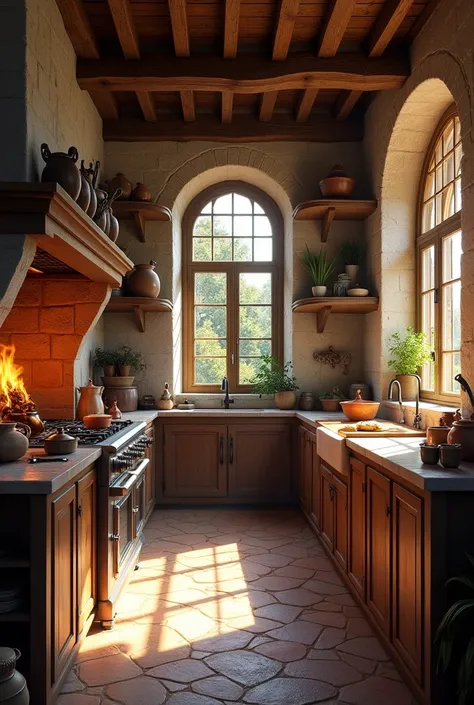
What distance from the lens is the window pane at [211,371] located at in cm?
582

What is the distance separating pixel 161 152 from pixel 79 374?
2.27m

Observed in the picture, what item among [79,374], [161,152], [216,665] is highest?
[161,152]

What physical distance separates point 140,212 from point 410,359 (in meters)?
2.55

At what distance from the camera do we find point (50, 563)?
6.91 ft

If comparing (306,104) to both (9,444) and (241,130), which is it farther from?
(9,444)

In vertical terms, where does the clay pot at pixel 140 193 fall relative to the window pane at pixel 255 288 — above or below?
above

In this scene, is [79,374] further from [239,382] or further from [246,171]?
[246,171]

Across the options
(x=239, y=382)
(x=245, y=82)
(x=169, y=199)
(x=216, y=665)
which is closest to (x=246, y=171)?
(x=169, y=199)

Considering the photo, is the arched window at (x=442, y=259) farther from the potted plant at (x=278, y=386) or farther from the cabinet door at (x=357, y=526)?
the potted plant at (x=278, y=386)

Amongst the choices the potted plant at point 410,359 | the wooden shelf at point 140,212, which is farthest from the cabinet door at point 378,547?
the wooden shelf at point 140,212

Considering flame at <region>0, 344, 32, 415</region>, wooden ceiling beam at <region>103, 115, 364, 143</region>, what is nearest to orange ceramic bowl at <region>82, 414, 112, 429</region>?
flame at <region>0, 344, 32, 415</region>

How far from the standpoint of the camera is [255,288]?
588 cm

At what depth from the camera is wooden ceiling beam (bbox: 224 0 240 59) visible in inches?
146

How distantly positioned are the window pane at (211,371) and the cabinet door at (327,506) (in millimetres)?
1934
